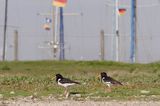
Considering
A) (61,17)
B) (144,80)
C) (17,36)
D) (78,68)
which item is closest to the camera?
(144,80)

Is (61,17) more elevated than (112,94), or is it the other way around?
(61,17)

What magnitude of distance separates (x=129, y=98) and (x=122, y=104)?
4.92 ft

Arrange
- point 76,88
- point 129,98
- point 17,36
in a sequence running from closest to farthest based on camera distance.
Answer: point 129,98
point 76,88
point 17,36

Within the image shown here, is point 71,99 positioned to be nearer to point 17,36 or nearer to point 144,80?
point 144,80

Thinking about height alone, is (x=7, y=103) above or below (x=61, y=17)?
below

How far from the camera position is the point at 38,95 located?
21188mm

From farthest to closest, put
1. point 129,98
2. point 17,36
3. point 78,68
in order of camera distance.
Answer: point 17,36, point 78,68, point 129,98

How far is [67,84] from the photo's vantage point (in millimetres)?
21062

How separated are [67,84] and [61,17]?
4058 cm

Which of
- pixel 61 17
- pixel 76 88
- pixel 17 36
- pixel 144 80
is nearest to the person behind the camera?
pixel 76 88

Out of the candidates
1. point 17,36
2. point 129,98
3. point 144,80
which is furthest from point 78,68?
point 129,98

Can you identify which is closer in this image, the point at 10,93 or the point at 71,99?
the point at 71,99

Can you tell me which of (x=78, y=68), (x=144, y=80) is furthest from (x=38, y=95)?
(x=78, y=68)

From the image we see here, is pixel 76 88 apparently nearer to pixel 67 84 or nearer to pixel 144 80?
pixel 67 84
